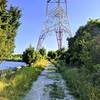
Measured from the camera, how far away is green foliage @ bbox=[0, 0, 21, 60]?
24975mm

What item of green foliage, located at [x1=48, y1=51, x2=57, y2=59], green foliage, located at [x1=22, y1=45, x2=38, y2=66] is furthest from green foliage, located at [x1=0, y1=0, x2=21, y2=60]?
green foliage, located at [x1=48, y1=51, x2=57, y2=59]

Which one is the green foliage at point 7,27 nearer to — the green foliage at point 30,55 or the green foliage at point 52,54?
the green foliage at point 30,55

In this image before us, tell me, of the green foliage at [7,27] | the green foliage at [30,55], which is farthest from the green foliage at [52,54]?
the green foliage at [7,27]

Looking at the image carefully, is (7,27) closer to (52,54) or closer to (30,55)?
(30,55)

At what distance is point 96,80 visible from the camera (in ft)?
54.0

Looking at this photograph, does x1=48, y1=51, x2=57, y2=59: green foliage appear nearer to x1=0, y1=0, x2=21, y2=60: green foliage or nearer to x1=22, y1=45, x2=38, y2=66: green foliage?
x1=22, y1=45, x2=38, y2=66: green foliage

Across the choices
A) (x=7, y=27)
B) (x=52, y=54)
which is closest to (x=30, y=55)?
(x=7, y=27)

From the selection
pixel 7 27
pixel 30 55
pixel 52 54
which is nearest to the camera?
pixel 7 27

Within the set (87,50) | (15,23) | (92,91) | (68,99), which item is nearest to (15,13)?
(15,23)

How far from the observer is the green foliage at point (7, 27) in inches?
983

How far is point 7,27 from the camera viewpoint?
89.1 ft

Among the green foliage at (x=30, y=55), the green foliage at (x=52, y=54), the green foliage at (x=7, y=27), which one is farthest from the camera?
the green foliage at (x=52, y=54)

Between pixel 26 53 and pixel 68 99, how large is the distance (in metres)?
33.4

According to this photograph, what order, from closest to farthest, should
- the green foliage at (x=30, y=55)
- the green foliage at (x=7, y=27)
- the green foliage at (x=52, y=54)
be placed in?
the green foliage at (x=7, y=27)
the green foliage at (x=30, y=55)
the green foliage at (x=52, y=54)
